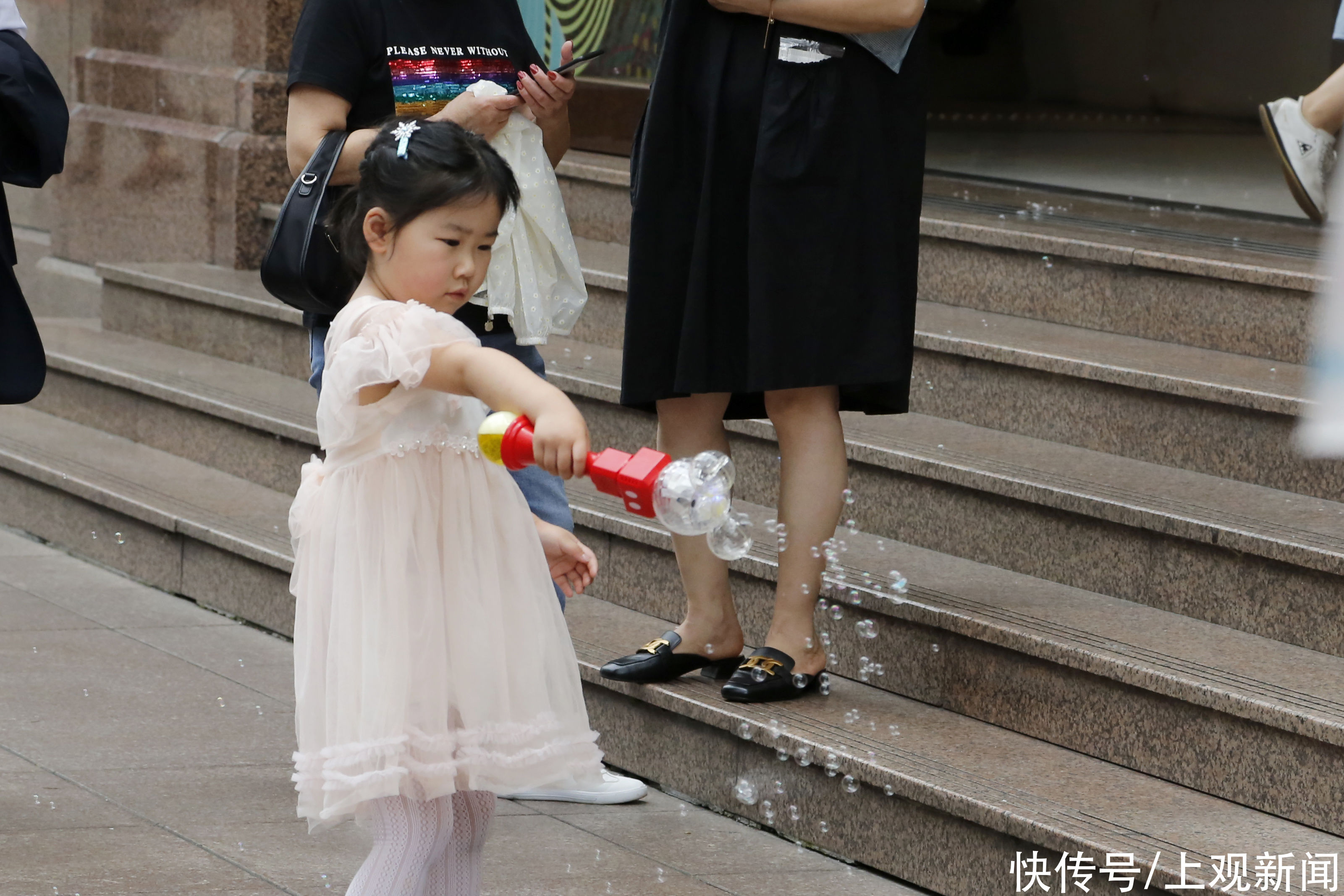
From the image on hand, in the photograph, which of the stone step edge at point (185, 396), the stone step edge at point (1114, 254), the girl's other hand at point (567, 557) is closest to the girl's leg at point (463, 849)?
the girl's other hand at point (567, 557)

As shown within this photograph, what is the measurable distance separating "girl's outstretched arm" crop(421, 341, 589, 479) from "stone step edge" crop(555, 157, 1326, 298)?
230cm

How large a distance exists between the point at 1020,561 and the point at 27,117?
8.39 ft

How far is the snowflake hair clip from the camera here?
2.71m

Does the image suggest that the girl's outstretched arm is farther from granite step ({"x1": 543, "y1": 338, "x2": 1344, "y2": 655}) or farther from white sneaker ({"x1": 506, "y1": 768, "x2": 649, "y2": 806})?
granite step ({"x1": 543, "y1": 338, "x2": 1344, "y2": 655})

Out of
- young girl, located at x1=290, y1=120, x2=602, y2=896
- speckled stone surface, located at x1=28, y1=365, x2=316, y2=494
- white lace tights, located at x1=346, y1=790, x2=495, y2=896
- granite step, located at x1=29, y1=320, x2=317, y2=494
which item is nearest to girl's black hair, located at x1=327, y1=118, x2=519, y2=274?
young girl, located at x1=290, y1=120, x2=602, y2=896

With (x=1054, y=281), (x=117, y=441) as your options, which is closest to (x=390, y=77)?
(x=1054, y=281)

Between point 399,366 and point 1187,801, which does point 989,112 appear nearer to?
point 1187,801

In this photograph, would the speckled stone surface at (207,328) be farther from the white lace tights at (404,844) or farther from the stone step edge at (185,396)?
the white lace tights at (404,844)

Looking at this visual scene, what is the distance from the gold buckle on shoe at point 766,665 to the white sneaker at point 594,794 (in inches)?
15.9

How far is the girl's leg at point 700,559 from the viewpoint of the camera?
13.3 feet

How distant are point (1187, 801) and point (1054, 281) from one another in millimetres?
2237

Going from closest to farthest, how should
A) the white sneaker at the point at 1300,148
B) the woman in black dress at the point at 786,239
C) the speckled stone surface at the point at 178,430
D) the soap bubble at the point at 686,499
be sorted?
1. the soap bubble at the point at 686,499
2. the woman in black dress at the point at 786,239
3. the white sneaker at the point at 1300,148
4. the speckled stone surface at the point at 178,430

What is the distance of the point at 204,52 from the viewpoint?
24.8 feet

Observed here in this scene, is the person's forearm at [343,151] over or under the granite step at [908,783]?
over
